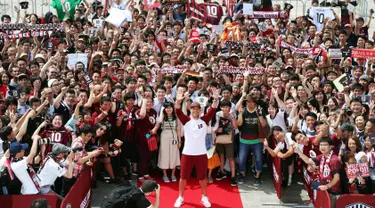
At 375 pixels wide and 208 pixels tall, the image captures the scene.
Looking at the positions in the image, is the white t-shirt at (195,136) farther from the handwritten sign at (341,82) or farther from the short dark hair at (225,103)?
the handwritten sign at (341,82)

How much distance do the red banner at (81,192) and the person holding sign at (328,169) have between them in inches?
137

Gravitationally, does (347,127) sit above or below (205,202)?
above

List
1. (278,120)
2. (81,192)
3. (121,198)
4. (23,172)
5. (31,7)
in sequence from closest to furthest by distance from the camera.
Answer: (121,198)
(23,172)
(81,192)
(278,120)
(31,7)

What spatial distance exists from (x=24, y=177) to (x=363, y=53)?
7.98 metres

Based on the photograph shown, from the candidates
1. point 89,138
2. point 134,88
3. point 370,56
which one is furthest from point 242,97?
point 370,56

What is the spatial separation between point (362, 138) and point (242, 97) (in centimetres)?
220

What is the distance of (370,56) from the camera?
39.4 ft

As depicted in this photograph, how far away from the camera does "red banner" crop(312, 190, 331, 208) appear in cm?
758

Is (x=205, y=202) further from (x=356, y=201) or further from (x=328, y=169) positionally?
(x=356, y=201)

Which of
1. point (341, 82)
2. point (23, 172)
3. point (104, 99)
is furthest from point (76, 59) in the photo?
point (341, 82)

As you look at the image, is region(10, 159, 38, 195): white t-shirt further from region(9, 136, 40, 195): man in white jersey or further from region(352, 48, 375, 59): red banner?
region(352, 48, 375, 59): red banner

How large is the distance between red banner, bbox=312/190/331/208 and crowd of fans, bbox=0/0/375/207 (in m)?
0.11

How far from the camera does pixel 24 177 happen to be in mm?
7527

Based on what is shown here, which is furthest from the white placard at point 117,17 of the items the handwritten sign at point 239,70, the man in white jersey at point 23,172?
the man in white jersey at point 23,172
